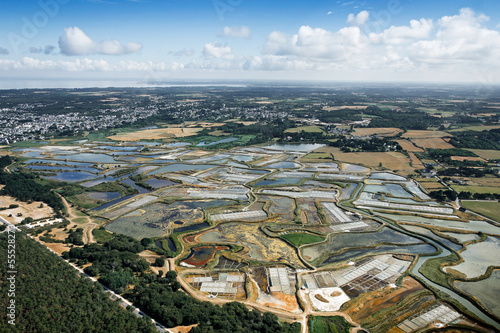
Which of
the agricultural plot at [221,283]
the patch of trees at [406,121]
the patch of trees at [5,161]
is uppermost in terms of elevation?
the patch of trees at [406,121]

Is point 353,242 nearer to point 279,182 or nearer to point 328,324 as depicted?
point 328,324

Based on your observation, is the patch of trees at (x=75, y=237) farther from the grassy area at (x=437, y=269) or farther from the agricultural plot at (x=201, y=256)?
the grassy area at (x=437, y=269)

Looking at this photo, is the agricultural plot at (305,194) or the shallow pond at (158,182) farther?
the shallow pond at (158,182)

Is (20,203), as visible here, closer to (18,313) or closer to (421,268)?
(18,313)

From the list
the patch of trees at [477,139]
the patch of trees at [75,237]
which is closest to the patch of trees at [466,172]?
the patch of trees at [477,139]

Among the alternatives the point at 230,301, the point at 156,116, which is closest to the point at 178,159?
the point at 230,301

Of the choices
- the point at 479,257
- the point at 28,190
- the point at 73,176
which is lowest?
the point at 479,257

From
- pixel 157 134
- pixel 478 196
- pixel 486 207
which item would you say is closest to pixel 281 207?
pixel 486 207
